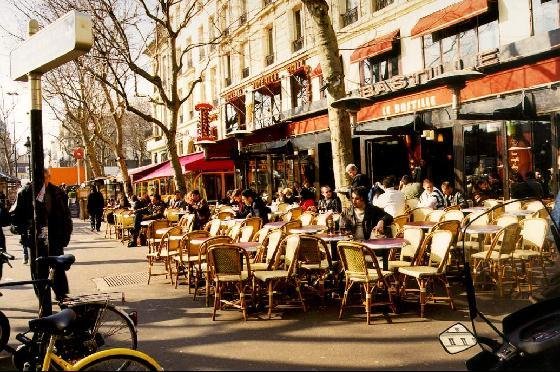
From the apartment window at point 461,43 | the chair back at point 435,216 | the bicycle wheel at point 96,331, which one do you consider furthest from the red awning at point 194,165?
the bicycle wheel at point 96,331

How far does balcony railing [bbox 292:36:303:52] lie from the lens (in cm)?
2312

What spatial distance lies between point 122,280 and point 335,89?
5.44 metres

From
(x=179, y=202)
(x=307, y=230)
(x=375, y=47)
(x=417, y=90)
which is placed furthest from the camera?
(x=375, y=47)

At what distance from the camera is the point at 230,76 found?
30812 mm

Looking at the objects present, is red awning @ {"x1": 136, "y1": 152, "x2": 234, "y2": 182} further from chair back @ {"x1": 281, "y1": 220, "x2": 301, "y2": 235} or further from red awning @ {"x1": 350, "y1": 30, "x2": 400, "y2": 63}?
chair back @ {"x1": 281, "y1": 220, "x2": 301, "y2": 235}

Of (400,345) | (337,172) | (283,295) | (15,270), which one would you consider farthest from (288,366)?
(15,270)

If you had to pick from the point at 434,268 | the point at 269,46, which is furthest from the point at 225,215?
the point at 269,46

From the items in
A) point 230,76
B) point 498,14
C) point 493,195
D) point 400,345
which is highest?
point 230,76

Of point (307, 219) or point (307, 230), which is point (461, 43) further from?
point (307, 230)

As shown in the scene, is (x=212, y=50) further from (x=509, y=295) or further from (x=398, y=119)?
(x=509, y=295)

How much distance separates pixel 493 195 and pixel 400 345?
9613 millimetres

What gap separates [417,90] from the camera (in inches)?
584

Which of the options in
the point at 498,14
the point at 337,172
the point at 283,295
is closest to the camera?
the point at 283,295

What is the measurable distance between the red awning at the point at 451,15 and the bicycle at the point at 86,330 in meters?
12.3
